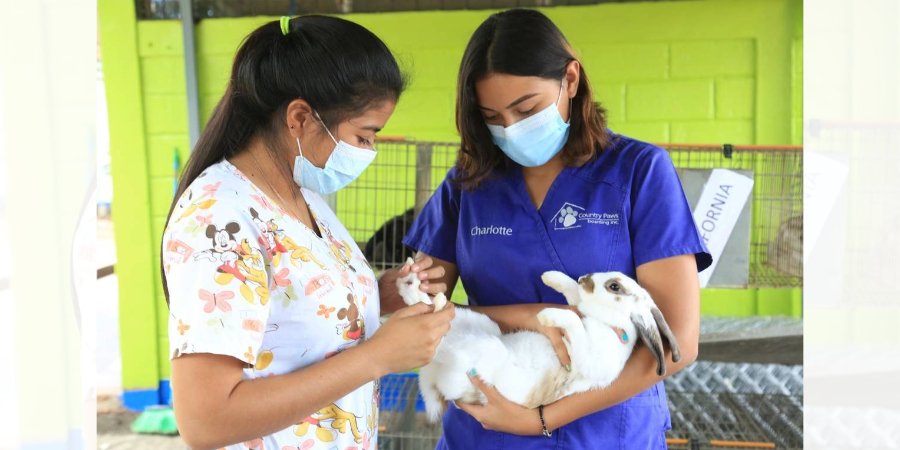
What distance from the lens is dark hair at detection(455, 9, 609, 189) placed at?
4.40 ft

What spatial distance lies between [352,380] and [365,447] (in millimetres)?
226

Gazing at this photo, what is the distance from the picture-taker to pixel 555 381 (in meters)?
1.35

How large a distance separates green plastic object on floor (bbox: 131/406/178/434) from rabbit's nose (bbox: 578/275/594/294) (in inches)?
127

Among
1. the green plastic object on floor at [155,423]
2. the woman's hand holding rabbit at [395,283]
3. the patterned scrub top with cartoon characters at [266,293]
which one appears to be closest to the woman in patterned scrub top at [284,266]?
the patterned scrub top with cartoon characters at [266,293]

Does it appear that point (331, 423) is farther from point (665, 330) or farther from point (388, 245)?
point (388, 245)

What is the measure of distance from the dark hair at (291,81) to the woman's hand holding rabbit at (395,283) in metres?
0.34

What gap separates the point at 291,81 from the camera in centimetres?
109

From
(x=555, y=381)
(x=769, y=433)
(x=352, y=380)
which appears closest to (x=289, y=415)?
(x=352, y=380)

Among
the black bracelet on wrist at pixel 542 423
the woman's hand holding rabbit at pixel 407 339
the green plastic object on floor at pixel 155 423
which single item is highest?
the woman's hand holding rabbit at pixel 407 339

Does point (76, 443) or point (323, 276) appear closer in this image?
point (323, 276)

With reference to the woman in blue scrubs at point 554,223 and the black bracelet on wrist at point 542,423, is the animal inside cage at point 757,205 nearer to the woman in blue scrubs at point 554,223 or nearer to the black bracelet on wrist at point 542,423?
the woman in blue scrubs at point 554,223

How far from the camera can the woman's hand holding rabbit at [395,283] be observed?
4.50 feet

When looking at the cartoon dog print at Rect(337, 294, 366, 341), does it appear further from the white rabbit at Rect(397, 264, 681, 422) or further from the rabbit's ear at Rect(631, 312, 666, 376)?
the rabbit's ear at Rect(631, 312, 666, 376)

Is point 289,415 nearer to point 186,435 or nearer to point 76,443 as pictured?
point 186,435
